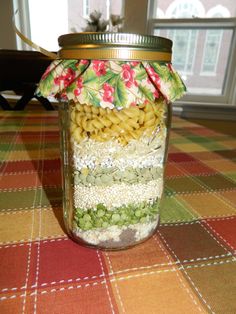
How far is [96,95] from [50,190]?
301mm

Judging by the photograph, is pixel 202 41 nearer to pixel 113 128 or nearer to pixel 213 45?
pixel 213 45

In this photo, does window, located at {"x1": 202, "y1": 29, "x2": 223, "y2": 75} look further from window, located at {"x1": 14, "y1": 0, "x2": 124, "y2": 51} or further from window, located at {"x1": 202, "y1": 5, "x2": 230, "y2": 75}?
window, located at {"x1": 14, "y1": 0, "x2": 124, "y2": 51}

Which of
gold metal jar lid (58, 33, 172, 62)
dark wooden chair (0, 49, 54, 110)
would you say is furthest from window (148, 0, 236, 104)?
gold metal jar lid (58, 33, 172, 62)

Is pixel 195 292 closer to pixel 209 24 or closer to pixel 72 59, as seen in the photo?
pixel 72 59

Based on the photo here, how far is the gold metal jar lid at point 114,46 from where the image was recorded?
0.28 metres

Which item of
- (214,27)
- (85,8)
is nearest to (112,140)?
(214,27)

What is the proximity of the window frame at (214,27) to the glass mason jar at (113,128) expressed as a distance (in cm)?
187

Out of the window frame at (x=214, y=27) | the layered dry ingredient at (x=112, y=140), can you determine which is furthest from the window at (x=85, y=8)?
the layered dry ingredient at (x=112, y=140)

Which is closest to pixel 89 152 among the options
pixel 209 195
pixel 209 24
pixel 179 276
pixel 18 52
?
pixel 179 276

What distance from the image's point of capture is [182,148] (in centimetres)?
85

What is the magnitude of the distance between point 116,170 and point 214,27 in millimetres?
2010

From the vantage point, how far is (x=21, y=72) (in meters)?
1.68

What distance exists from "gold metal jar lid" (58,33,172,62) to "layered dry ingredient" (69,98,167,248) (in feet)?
0.18

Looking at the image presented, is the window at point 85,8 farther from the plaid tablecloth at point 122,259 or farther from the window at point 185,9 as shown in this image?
the plaid tablecloth at point 122,259
